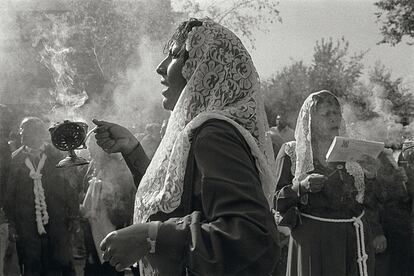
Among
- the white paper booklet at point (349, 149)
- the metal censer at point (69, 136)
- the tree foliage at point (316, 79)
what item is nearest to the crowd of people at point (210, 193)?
the white paper booklet at point (349, 149)

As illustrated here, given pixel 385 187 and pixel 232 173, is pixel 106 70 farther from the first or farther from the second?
pixel 232 173

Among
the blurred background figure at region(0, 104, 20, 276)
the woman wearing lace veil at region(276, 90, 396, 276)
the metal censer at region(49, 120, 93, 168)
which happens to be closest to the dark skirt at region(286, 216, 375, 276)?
the woman wearing lace veil at region(276, 90, 396, 276)

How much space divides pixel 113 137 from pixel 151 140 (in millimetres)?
5130

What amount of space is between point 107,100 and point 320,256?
7608mm

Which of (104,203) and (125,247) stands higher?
(125,247)

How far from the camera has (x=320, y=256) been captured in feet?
16.5

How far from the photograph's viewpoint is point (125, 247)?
2.08 m

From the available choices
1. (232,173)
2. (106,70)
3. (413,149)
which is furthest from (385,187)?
(106,70)

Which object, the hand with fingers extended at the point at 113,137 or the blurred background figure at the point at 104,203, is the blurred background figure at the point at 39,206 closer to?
the blurred background figure at the point at 104,203

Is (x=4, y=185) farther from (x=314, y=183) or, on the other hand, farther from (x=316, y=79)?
(x=316, y=79)

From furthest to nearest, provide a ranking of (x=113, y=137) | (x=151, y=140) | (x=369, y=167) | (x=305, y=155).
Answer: (x=151, y=140), (x=369, y=167), (x=305, y=155), (x=113, y=137)

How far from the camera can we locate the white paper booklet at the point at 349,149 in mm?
4947

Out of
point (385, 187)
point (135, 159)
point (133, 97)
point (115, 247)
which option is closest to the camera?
point (115, 247)

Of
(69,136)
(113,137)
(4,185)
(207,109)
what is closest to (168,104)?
(207,109)
